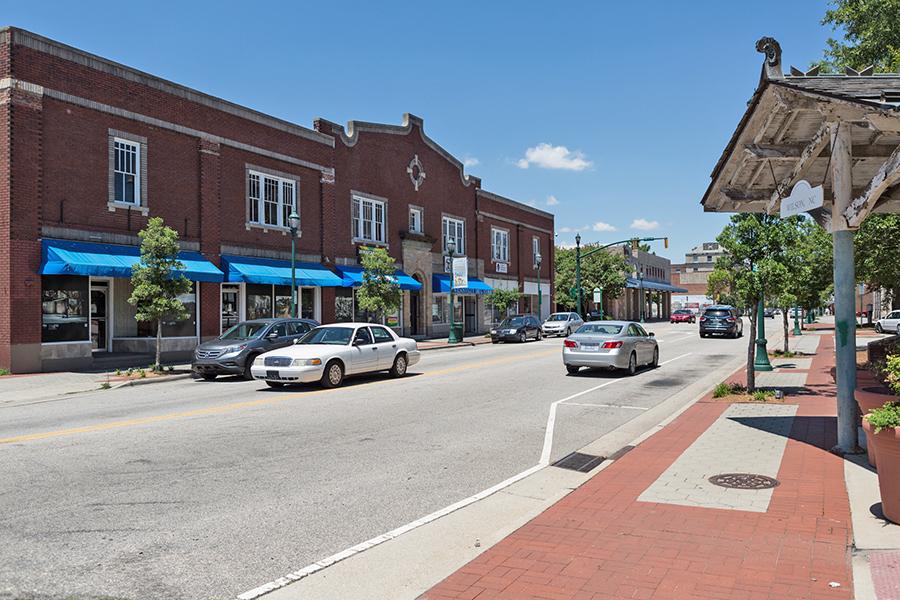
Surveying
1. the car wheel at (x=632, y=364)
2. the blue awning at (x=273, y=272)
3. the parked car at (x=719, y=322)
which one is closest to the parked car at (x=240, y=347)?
the blue awning at (x=273, y=272)

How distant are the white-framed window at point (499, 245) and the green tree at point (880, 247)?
93.6ft

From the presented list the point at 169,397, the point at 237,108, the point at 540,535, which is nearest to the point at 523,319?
the point at 237,108

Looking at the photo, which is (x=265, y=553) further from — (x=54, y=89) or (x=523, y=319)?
(x=523, y=319)

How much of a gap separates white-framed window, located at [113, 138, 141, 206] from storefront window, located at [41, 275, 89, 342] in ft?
10.7

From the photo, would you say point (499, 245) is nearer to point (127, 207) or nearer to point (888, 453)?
point (127, 207)

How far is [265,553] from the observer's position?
504 cm

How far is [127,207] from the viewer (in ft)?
73.2

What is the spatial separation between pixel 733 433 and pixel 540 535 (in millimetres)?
5152

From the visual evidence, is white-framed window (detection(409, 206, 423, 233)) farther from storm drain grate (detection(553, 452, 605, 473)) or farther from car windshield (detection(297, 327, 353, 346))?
storm drain grate (detection(553, 452, 605, 473))

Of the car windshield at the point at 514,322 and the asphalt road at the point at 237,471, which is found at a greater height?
the car windshield at the point at 514,322

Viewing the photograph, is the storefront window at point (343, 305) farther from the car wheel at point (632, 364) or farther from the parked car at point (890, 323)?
the parked car at point (890, 323)

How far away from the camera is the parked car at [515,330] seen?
35969mm

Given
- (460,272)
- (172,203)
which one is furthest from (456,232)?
(172,203)

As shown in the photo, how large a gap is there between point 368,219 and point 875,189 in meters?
30.0
